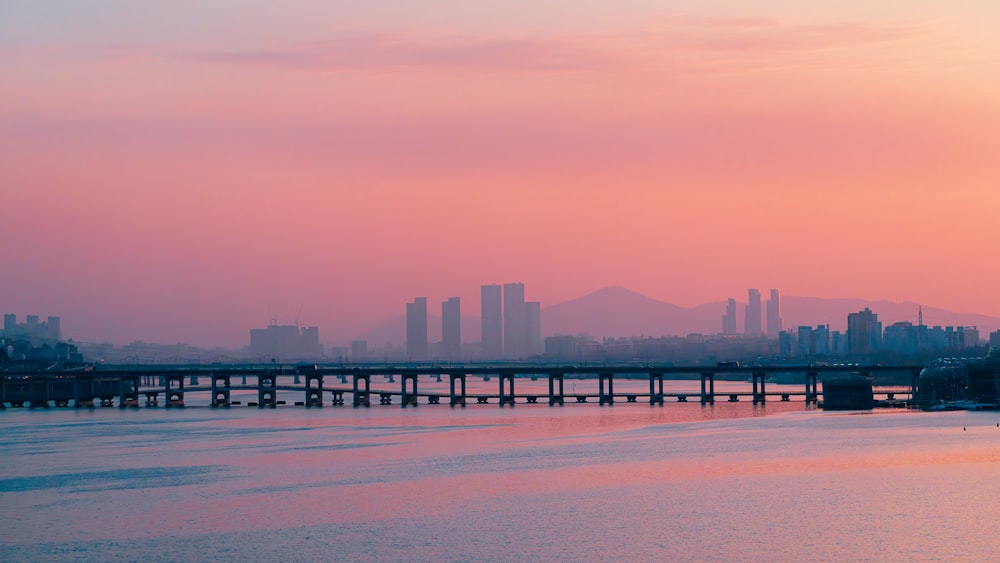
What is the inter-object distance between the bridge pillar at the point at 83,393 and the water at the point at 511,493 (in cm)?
5440

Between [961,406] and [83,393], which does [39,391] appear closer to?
[83,393]

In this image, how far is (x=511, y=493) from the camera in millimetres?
60875

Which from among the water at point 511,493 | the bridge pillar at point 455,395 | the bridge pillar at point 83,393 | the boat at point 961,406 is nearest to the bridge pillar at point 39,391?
the bridge pillar at point 83,393

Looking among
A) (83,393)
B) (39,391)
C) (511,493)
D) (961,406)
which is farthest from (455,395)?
(511,493)

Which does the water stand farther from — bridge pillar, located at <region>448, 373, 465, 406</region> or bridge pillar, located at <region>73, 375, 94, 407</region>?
bridge pillar, located at <region>73, 375, 94, 407</region>

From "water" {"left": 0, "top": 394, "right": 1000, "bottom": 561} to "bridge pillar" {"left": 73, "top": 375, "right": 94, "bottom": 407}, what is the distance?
54.4 metres

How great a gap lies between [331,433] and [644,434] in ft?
83.2

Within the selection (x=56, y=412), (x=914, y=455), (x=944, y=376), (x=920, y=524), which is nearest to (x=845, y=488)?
(x=920, y=524)

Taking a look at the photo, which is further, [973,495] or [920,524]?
[973,495]

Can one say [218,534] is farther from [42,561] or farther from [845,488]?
[845,488]

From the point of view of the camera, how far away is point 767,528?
49688 millimetres

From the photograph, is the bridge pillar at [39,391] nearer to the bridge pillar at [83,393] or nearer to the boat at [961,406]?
the bridge pillar at [83,393]

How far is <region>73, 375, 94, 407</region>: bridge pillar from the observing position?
526 ft

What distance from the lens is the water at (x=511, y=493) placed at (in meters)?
46.5
